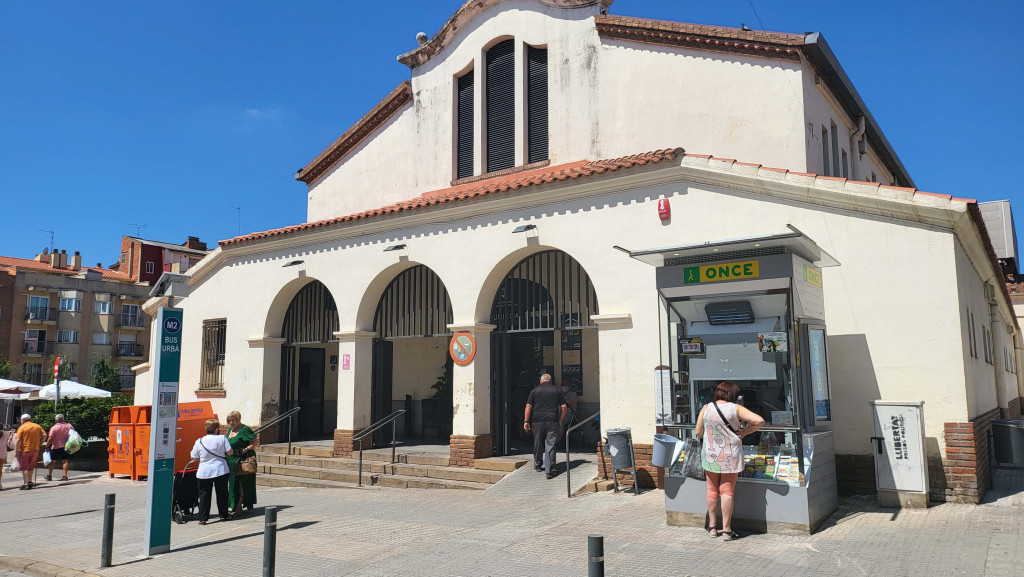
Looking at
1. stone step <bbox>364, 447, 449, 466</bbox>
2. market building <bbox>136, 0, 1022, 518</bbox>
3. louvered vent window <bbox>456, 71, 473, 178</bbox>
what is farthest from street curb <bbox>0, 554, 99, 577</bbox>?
louvered vent window <bbox>456, 71, 473, 178</bbox>

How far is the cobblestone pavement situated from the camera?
6852 millimetres

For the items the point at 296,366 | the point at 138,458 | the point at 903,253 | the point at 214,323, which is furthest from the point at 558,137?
the point at 138,458

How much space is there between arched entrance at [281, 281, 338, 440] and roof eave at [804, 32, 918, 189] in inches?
427

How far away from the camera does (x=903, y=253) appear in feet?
31.7

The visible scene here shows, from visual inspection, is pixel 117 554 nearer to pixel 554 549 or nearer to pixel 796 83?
pixel 554 549

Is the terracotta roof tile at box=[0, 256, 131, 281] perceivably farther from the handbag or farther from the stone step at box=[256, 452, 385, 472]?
the handbag

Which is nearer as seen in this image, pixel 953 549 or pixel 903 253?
pixel 953 549

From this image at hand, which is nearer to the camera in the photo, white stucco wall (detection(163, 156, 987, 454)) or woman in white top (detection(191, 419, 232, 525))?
white stucco wall (detection(163, 156, 987, 454))

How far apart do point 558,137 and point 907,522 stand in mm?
9470

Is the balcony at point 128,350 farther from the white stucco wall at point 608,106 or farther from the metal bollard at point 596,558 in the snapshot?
the metal bollard at point 596,558

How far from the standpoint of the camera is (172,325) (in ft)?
28.8

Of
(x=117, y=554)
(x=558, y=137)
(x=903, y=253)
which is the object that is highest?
(x=558, y=137)

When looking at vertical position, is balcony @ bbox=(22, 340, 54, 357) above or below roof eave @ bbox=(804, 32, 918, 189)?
below

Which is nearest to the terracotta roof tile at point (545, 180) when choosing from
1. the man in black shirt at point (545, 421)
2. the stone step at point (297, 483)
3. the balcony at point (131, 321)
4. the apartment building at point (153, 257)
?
the man in black shirt at point (545, 421)
